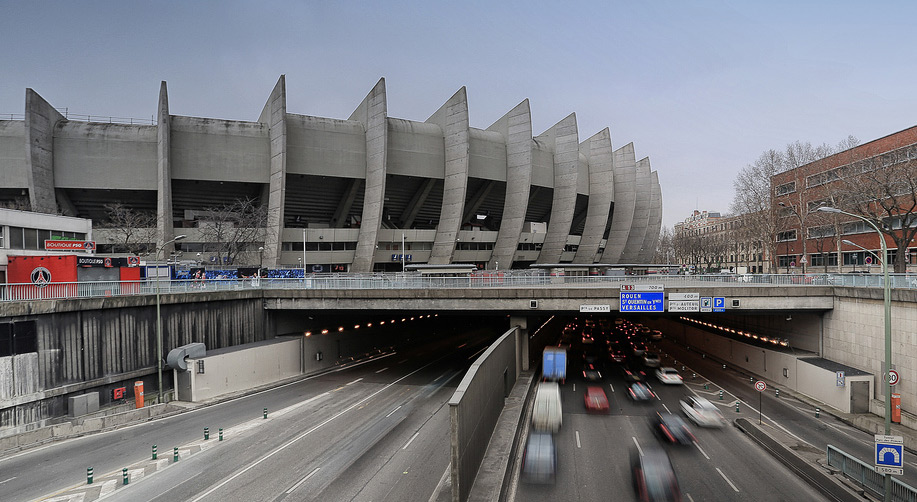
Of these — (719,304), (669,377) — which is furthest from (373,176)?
(719,304)

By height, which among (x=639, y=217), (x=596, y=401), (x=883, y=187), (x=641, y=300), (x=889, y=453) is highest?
(x=639, y=217)

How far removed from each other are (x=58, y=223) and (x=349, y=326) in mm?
21952

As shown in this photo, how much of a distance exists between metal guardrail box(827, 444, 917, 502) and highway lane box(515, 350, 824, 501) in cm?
149

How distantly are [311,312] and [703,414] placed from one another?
27.6 meters

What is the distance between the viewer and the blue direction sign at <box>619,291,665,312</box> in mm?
29828

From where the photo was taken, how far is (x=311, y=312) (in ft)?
119

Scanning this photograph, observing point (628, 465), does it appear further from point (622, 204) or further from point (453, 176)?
point (622, 204)

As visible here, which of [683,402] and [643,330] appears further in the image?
[643,330]

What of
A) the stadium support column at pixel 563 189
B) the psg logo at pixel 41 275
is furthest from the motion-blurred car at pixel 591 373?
the stadium support column at pixel 563 189

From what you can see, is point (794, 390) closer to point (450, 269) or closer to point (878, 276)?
point (878, 276)

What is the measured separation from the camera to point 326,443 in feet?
64.2

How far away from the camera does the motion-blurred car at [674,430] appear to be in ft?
67.9

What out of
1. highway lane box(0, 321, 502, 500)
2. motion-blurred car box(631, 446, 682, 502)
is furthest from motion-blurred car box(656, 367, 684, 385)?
highway lane box(0, 321, 502, 500)

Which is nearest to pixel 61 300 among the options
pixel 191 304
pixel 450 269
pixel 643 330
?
pixel 191 304
